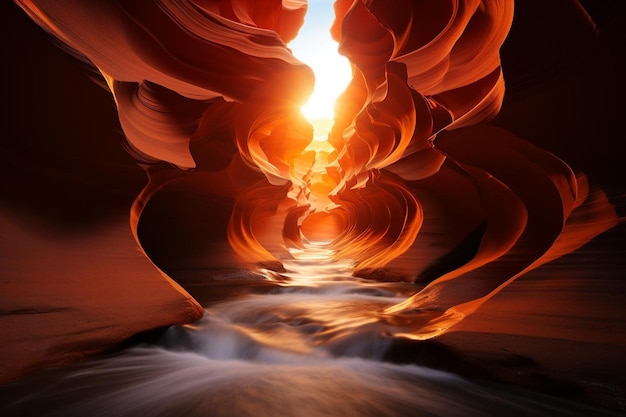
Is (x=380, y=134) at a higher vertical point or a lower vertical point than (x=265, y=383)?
higher

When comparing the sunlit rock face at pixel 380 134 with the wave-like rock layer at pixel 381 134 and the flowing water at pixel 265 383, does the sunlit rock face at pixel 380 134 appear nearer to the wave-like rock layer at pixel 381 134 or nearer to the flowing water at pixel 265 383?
the wave-like rock layer at pixel 381 134

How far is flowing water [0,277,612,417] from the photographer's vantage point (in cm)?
212

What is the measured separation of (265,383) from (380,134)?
7.88 meters

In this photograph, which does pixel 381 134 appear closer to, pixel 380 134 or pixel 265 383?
pixel 380 134

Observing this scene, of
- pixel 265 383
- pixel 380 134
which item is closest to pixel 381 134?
pixel 380 134

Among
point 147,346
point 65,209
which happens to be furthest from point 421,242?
point 65,209

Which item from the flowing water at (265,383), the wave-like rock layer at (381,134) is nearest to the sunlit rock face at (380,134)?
the wave-like rock layer at (381,134)

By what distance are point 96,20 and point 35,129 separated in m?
1.41

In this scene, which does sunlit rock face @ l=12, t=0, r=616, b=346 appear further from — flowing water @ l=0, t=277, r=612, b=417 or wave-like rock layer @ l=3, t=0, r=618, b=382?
flowing water @ l=0, t=277, r=612, b=417

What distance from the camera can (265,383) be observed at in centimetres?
244

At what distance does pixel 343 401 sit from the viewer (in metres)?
2.25

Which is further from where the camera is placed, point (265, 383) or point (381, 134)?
point (381, 134)

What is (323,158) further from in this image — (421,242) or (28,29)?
(28,29)

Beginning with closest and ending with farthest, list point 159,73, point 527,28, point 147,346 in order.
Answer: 1. point 527,28
2. point 147,346
3. point 159,73
